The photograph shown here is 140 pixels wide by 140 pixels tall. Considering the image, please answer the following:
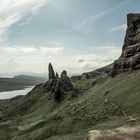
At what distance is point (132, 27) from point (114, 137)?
13409 centimetres

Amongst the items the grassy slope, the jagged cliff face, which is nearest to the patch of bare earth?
the grassy slope

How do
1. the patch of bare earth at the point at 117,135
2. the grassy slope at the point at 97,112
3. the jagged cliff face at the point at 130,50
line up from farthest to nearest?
the jagged cliff face at the point at 130,50, the grassy slope at the point at 97,112, the patch of bare earth at the point at 117,135

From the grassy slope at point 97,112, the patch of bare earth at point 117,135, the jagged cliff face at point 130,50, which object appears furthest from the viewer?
the jagged cliff face at point 130,50

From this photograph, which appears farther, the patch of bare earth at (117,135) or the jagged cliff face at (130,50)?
the jagged cliff face at (130,50)

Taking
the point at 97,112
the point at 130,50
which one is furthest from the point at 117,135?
the point at 130,50

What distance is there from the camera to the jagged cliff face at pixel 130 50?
16407 cm

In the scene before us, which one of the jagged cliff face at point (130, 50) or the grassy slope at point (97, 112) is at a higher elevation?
the jagged cliff face at point (130, 50)

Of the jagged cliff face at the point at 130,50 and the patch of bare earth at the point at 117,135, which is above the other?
the jagged cliff face at the point at 130,50

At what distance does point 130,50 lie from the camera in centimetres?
17375

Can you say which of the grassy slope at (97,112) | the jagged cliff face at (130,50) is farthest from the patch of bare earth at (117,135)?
the jagged cliff face at (130,50)

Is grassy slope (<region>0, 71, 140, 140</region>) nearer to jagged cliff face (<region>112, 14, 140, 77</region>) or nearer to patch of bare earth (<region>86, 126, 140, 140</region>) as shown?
jagged cliff face (<region>112, 14, 140, 77</region>)

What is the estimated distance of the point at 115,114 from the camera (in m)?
123

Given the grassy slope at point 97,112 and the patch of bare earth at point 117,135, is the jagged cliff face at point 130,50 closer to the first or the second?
the grassy slope at point 97,112

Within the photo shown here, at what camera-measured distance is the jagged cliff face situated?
16407cm
